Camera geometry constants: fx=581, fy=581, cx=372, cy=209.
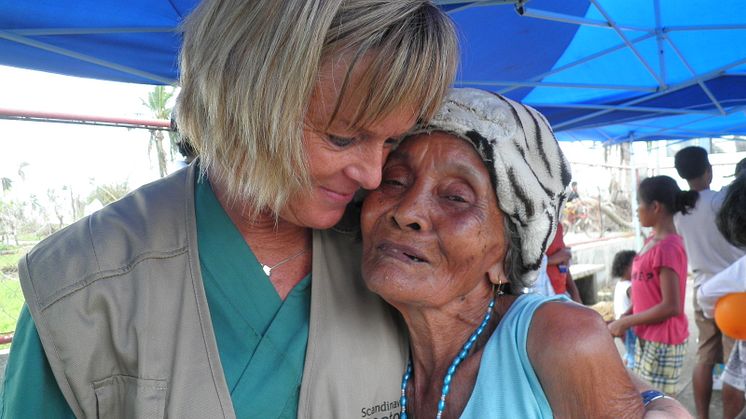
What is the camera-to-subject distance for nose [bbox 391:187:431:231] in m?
1.37

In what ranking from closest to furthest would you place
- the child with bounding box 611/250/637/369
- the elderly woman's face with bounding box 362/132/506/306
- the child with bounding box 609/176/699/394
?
the elderly woman's face with bounding box 362/132/506/306, the child with bounding box 609/176/699/394, the child with bounding box 611/250/637/369

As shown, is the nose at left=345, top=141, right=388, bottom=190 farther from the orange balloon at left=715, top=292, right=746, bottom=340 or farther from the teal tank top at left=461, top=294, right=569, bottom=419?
the orange balloon at left=715, top=292, right=746, bottom=340

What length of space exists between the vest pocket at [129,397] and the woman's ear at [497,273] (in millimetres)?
810

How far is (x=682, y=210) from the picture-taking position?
184 inches

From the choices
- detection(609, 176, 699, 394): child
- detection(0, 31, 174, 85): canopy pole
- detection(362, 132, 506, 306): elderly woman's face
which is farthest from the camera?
detection(609, 176, 699, 394): child

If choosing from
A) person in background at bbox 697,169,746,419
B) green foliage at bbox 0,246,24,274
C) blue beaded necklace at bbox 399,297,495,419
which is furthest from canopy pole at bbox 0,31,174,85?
person in background at bbox 697,169,746,419

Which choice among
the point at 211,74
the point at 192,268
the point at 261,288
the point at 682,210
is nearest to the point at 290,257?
the point at 261,288

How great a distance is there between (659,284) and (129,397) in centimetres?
404

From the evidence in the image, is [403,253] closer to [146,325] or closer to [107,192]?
[146,325]

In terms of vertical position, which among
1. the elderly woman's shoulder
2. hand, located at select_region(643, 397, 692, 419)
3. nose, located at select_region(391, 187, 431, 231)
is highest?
A: nose, located at select_region(391, 187, 431, 231)

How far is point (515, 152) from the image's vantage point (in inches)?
53.8

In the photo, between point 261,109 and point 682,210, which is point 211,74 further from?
point 682,210

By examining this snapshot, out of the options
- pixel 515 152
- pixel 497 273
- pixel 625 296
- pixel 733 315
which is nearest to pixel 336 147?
pixel 515 152

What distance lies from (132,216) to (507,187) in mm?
858
